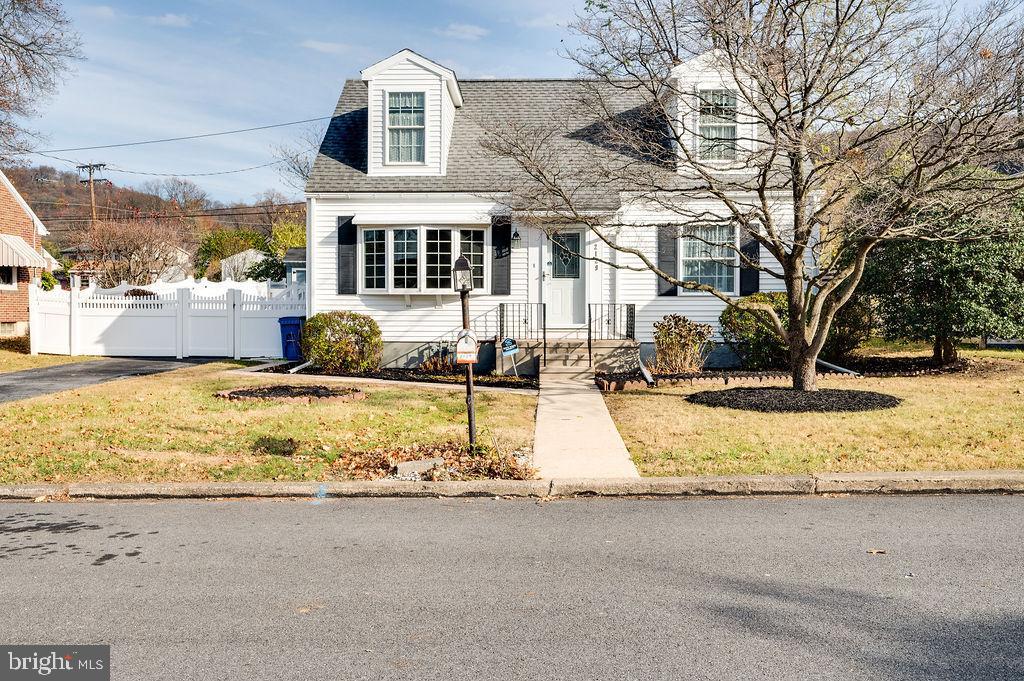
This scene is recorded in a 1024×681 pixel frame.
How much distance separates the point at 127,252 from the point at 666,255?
103 ft

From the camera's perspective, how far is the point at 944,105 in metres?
9.54

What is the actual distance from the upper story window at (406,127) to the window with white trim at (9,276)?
16.5m

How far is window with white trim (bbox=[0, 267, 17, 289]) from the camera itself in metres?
26.0

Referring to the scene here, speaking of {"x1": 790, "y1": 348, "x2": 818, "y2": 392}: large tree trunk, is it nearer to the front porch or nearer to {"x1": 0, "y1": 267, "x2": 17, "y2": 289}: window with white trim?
the front porch

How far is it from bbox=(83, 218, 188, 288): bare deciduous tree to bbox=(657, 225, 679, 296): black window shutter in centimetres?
2891

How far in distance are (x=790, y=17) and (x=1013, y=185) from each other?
12.6 feet

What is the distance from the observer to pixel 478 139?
16.8m

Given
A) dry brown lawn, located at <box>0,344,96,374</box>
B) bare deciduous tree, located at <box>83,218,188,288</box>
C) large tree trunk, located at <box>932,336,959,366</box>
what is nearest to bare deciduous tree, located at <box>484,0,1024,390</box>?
large tree trunk, located at <box>932,336,959,366</box>

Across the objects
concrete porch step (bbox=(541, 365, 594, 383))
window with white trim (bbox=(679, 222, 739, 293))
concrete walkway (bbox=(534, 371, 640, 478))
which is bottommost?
concrete walkway (bbox=(534, 371, 640, 478))

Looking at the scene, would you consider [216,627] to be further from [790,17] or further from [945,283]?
[945,283]

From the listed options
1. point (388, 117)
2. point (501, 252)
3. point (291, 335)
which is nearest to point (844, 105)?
point (501, 252)

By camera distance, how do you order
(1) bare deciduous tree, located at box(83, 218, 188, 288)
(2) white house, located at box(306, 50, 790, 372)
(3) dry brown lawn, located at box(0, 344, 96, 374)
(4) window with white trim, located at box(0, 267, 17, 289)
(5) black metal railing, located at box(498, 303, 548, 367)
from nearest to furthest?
(5) black metal railing, located at box(498, 303, 548, 367), (2) white house, located at box(306, 50, 790, 372), (3) dry brown lawn, located at box(0, 344, 96, 374), (4) window with white trim, located at box(0, 267, 17, 289), (1) bare deciduous tree, located at box(83, 218, 188, 288)

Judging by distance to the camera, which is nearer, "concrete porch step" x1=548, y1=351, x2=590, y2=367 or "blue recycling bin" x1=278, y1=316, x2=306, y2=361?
"concrete porch step" x1=548, y1=351, x2=590, y2=367

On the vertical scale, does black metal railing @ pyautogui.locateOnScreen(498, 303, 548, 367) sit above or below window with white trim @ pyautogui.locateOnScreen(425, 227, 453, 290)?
below
